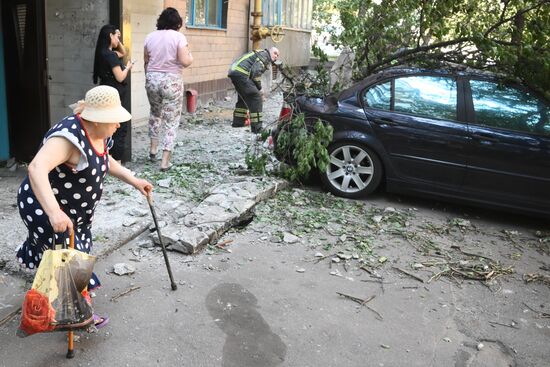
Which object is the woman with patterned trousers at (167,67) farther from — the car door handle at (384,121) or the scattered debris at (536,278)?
the scattered debris at (536,278)

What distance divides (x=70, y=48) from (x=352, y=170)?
3.90 meters

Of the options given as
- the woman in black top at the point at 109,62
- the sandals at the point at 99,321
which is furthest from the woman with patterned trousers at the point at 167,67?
the sandals at the point at 99,321

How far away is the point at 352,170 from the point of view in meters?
6.26

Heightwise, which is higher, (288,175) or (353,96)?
(353,96)

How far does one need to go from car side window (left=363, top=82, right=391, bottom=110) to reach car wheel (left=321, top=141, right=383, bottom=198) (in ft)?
1.58

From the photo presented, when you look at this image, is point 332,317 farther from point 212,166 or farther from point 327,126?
point 212,166

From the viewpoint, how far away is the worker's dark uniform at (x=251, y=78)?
8.81 meters

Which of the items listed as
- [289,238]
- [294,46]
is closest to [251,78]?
[289,238]

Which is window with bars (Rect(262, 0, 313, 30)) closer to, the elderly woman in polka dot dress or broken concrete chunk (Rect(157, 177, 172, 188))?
broken concrete chunk (Rect(157, 177, 172, 188))

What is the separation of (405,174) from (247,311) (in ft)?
9.72

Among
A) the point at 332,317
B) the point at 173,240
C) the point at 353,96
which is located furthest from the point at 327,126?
the point at 332,317

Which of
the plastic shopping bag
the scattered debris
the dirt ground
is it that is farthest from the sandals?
the scattered debris

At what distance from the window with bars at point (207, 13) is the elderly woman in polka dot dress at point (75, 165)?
8905 millimetres

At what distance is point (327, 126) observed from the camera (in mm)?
6070
